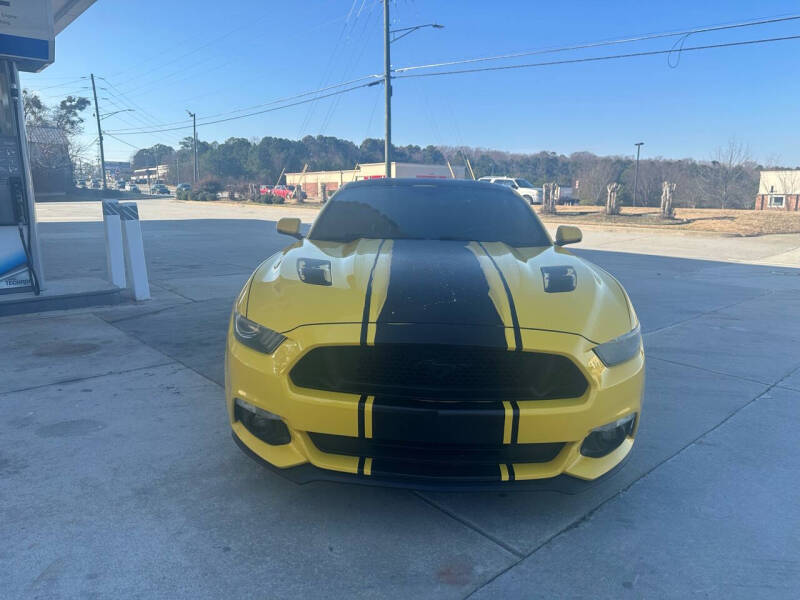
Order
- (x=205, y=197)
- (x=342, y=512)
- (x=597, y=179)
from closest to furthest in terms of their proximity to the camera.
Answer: (x=342, y=512) < (x=597, y=179) < (x=205, y=197)

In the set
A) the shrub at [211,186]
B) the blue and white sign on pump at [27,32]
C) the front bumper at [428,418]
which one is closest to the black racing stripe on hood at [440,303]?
the front bumper at [428,418]

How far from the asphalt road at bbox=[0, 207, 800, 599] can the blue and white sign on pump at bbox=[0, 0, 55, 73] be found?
3.59 meters

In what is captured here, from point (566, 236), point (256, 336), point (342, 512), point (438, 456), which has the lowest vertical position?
point (342, 512)

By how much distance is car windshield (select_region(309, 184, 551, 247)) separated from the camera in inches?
141

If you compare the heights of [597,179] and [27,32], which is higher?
[27,32]

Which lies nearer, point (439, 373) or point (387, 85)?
point (439, 373)

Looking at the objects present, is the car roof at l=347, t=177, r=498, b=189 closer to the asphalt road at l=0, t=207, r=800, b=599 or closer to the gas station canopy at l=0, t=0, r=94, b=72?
the asphalt road at l=0, t=207, r=800, b=599

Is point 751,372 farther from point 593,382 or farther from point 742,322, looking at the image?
point 593,382

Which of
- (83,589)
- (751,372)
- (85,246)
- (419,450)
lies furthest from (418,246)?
(85,246)

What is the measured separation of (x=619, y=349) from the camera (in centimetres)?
235

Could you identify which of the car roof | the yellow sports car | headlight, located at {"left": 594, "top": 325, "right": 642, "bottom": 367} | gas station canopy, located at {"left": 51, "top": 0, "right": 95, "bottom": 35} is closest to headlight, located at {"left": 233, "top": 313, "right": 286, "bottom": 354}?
the yellow sports car

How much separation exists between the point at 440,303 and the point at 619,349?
2.61 ft

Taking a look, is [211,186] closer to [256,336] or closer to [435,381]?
[256,336]

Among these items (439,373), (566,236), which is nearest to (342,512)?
(439,373)
